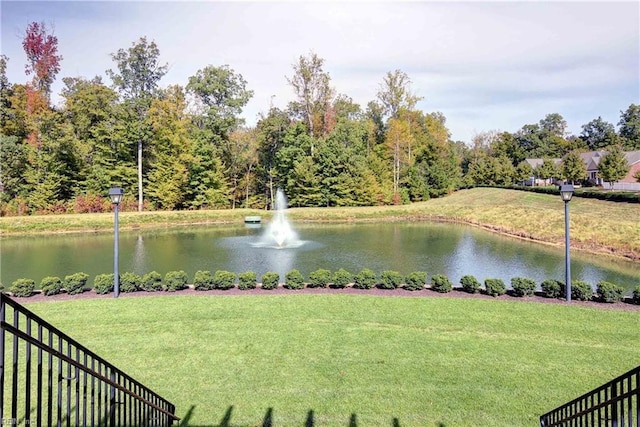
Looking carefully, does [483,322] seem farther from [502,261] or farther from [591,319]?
[502,261]

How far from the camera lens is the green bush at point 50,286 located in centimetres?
1082

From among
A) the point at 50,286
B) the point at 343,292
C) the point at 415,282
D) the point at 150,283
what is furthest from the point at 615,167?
the point at 50,286

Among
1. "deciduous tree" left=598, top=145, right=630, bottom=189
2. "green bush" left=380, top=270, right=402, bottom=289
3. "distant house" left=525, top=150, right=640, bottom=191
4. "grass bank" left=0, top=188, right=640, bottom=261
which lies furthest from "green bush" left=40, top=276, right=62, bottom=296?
"distant house" left=525, top=150, right=640, bottom=191

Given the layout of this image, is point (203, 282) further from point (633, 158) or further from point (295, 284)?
point (633, 158)

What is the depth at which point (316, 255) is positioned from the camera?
1895 centimetres

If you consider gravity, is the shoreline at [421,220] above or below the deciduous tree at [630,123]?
below

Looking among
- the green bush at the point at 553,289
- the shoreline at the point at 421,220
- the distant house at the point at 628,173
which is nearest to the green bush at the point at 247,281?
the green bush at the point at 553,289

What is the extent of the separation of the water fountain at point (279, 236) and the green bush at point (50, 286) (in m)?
11.2

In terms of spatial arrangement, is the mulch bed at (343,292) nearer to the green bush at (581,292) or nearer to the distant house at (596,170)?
the green bush at (581,292)

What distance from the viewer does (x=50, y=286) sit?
10836mm

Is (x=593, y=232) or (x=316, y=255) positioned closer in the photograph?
(x=316, y=255)

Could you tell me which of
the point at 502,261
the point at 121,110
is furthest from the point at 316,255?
the point at 121,110

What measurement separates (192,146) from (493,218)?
2752cm

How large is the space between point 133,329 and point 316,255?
1153 cm
